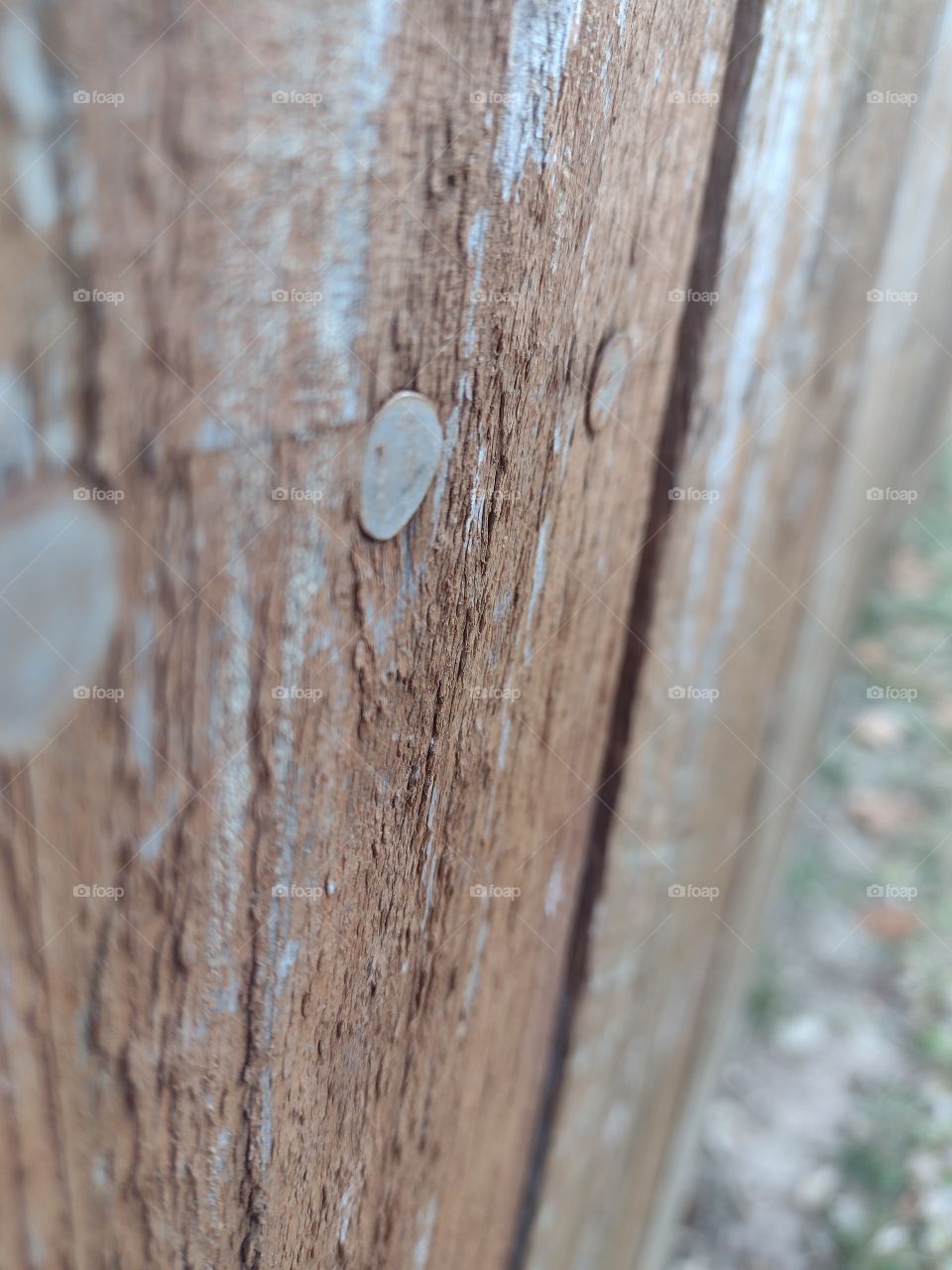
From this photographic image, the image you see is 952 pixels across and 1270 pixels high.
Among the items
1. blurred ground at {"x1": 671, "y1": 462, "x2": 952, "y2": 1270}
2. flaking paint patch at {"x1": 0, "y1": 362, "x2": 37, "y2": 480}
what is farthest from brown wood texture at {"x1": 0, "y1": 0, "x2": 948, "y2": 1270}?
blurred ground at {"x1": 671, "y1": 462, "x2": 952, "y2": 1270}

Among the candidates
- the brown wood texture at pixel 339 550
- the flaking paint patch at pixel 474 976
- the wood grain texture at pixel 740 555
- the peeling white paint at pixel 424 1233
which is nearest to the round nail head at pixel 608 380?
the brown wood texture at pixel 339 550

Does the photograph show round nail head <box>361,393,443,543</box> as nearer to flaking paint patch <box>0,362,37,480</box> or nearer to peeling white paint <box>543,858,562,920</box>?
flaking paint patch <box>0,362,37,480</box>

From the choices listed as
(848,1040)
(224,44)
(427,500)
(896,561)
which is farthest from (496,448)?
(896,561)

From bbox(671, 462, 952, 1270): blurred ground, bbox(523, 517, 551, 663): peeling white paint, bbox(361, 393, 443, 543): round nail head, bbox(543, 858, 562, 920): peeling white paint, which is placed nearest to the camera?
bbox(361, 393, 443, 543): round nail head

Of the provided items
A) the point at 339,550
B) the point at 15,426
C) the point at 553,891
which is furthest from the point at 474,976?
the point at 15,426

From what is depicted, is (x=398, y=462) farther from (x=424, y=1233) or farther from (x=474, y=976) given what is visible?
(x=424, y=1233)

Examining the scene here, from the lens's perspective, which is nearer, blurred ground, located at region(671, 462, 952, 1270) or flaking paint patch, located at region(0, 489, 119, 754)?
flaking paint patch, located at region(0, 489, 119, 754)

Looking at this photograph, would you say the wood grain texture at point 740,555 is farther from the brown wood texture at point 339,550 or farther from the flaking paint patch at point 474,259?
the flaking paint patch at point 474,259
